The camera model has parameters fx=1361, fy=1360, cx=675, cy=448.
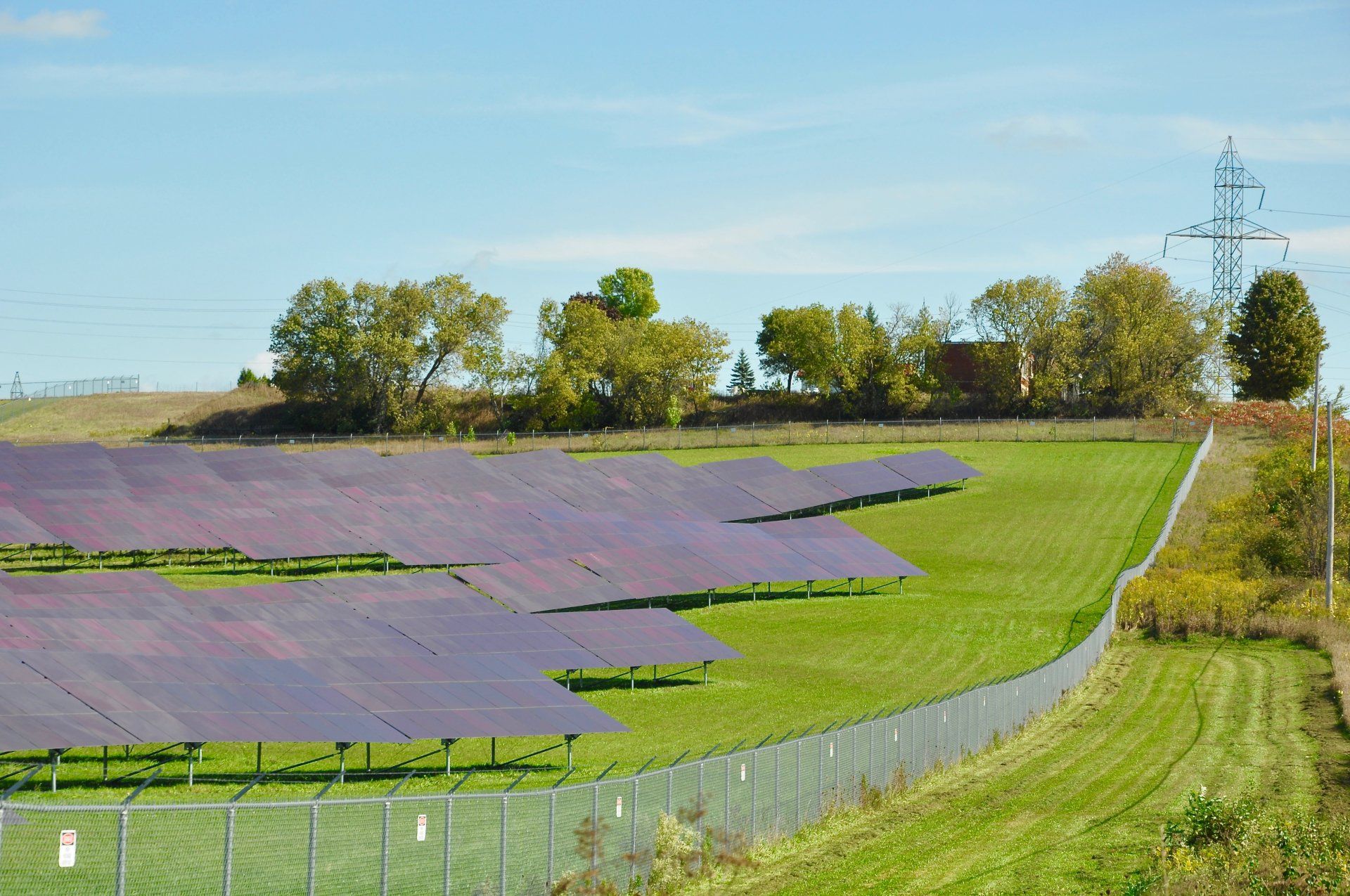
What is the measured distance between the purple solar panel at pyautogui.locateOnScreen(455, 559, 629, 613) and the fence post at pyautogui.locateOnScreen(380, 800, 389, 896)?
960 inches

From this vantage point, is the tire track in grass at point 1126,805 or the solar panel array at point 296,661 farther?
the solar panel array at point 296,661

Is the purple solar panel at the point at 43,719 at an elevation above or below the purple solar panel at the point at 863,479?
below

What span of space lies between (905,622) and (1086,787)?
2047cm

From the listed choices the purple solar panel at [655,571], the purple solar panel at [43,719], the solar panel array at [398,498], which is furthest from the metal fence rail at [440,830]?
the solar panel array at [398,498]

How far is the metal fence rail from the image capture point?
1603 cm

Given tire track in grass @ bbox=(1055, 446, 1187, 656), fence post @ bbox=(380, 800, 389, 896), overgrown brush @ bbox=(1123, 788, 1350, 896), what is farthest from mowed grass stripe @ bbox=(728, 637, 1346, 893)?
fence post @ bbox=(380, 800, 389, 896)

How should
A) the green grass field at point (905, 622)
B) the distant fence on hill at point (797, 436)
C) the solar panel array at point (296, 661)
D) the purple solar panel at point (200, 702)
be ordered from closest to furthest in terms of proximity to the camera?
the purple solar panel at point (200, 702)
the solar panel array at point (296, 661)
the green grass field at point (905, 622)
the distant fence on hill at point (797, 436)

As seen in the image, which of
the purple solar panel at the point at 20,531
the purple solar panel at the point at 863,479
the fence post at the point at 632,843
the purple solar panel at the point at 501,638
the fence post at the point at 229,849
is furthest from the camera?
the purple solar panel at the point at 863,479

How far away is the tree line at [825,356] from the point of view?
104 metres

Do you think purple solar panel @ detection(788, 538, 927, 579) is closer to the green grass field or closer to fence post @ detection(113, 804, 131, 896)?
the green grass field

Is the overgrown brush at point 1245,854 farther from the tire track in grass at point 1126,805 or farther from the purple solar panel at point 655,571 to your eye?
the purple solar panel at point 655,571

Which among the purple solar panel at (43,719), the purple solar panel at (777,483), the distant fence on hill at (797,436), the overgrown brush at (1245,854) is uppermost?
the distant fence on hill at (797,436)

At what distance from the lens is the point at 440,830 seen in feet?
67.3

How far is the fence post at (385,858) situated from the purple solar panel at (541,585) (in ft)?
80.0
